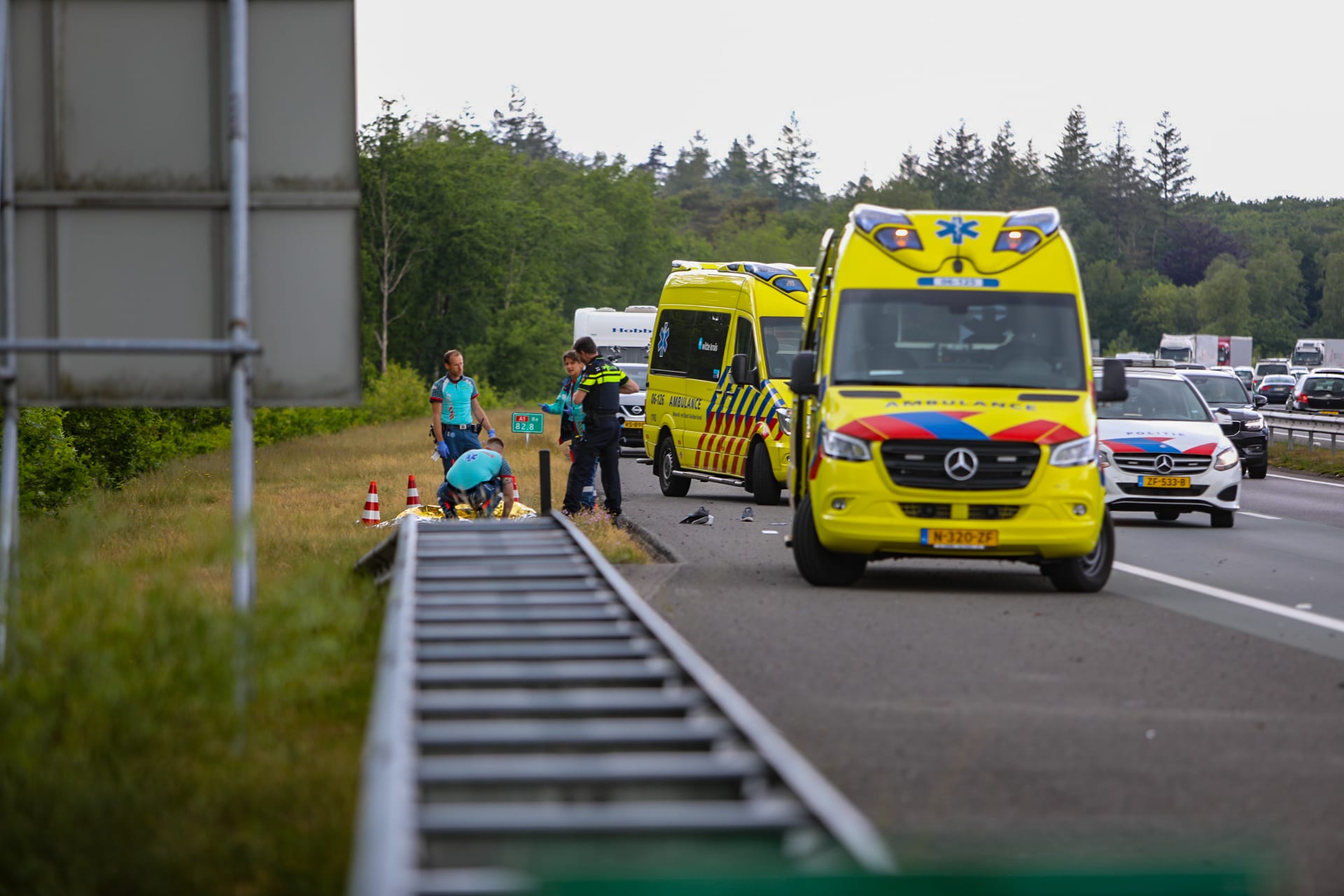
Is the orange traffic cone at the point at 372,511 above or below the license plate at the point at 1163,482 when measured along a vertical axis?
below

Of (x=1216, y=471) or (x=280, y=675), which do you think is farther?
(x=1216, y=471)

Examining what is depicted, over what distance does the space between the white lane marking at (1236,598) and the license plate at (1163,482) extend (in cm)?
→ 449

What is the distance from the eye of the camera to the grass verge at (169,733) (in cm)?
494

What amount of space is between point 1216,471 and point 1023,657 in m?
10.9

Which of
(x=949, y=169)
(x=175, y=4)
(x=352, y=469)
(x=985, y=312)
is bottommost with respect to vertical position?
(x=352, y=469)

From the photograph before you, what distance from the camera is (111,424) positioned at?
23.2m

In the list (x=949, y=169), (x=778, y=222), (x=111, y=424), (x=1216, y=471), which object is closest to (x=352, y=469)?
(x=111, y=424)

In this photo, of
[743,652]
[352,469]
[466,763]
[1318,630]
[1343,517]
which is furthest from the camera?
[352,469]

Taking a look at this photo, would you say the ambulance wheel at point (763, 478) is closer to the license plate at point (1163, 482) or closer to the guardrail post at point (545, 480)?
the license plate at point (1163, 482)

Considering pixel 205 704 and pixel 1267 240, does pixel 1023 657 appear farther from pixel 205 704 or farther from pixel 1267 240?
pixel 1267 240

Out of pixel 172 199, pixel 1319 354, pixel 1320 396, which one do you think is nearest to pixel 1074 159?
pixel 1319 354

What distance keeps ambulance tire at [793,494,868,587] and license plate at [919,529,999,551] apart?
0.83 metres

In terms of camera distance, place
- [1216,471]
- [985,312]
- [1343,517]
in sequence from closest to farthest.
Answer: [985,312] < [1216,471] < [1343,517]

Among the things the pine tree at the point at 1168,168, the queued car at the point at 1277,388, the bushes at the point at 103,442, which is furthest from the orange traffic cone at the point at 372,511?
the pine tree at the point at 1168,168
